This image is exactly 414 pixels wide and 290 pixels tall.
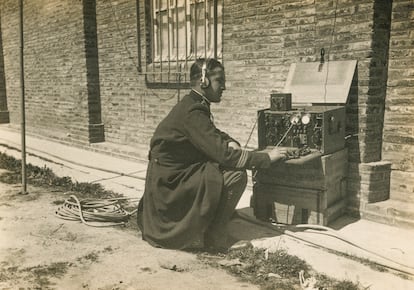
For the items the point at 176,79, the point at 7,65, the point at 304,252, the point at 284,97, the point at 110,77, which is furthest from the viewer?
the point at 7,65

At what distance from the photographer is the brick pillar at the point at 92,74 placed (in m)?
9.63

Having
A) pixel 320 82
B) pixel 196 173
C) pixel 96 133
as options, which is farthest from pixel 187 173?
pixel 96 133

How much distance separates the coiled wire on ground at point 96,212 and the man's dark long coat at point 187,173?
0.81 metres

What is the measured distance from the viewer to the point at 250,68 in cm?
644

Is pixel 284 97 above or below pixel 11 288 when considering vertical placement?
above

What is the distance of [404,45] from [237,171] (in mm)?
2412

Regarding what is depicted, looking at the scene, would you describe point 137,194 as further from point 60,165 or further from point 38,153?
point 38,153

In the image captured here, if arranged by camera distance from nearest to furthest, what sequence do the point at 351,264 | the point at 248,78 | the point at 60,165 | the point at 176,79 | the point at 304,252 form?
1. the point at 351,264
2. the point at 304,252
3. the point at 248,78
4. the point at 176,79
5. the point at 60,165

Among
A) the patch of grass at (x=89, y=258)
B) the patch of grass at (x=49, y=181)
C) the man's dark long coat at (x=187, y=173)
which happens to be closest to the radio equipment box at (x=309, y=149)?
the man's dark long coat at (x=187, y=173)

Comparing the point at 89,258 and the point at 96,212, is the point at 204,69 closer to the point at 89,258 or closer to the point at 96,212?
the point at 89,258

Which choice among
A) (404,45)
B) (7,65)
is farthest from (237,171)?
(7,65)

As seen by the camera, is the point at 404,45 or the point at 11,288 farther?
the point at 404,45

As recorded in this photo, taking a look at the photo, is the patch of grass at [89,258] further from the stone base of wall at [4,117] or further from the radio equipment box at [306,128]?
the stone base of wall at [4,117]

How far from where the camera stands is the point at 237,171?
4.30 metres
